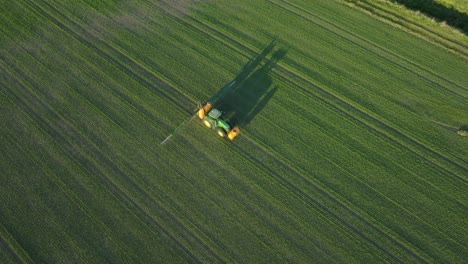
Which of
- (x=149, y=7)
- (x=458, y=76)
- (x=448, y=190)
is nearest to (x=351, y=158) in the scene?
(x=448, y=190)

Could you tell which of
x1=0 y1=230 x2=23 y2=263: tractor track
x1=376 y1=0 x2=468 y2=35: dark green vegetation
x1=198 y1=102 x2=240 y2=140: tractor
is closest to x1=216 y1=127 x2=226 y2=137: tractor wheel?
Answer: x1=198 y1=102 x2=240 y2=140: tractor

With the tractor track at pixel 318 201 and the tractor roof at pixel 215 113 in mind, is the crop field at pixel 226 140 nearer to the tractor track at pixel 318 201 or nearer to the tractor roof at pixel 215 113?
the tractor track at pixel 318 201

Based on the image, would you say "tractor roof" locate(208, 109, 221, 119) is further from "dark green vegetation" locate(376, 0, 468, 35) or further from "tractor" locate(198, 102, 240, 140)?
"dark green vegetation" locate(376, 0, 468, 35)

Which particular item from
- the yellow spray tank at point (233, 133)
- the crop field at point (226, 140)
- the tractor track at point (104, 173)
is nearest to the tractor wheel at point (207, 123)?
the crop field at point (226, 140)

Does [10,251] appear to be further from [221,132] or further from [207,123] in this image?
[221,132]

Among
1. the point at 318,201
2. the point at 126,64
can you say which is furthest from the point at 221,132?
the point at 126,64

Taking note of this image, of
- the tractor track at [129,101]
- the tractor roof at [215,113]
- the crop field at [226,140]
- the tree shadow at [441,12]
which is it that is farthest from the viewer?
the tree shadow at [441,12]

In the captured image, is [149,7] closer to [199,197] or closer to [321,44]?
[321,44]
